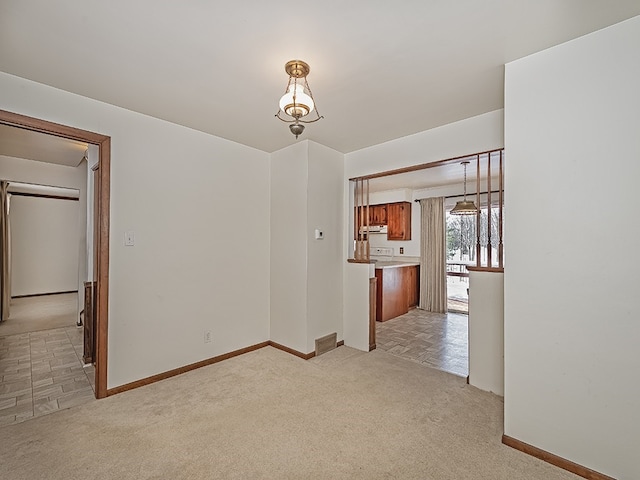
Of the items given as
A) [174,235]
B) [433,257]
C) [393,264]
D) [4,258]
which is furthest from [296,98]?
[4,258]

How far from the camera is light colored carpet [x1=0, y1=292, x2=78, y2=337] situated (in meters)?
4.40

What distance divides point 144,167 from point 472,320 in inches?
133

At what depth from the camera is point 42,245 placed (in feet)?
22.5

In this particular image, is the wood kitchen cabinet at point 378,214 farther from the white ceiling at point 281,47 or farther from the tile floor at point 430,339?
the white ceiling at point 281,47

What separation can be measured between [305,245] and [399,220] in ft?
12.0

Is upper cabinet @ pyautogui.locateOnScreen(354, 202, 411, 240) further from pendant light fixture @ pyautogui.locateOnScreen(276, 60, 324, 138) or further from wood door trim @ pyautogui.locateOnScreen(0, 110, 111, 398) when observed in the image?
wood door trim @ pyautogui.locateOnScreen(0, 110, 111, 398)

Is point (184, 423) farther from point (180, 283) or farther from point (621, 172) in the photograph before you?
point (621, 172)

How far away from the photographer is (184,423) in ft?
7.02

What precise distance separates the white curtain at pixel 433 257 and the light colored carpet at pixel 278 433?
2959 millimetres

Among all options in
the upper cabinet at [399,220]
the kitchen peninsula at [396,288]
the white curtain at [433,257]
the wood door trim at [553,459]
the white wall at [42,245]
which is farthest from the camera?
the white wall at [42,245]

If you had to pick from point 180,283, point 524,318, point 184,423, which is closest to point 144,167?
point 180,283

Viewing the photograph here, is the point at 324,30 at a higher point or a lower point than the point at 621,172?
higher

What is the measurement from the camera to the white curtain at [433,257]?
18.6ft

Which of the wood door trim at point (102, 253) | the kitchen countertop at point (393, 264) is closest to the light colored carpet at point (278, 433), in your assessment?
the wood door trim at point (102, 253)
